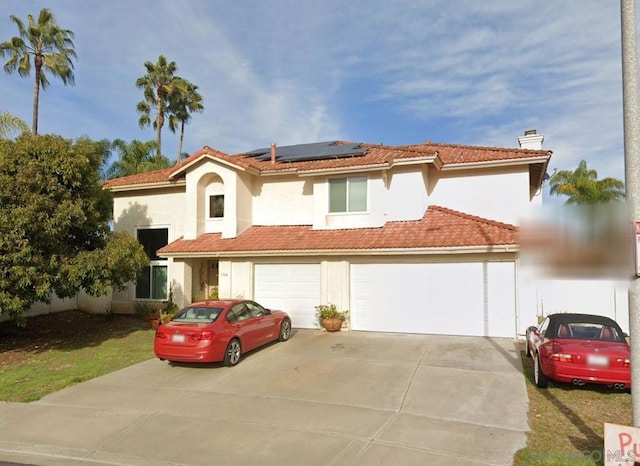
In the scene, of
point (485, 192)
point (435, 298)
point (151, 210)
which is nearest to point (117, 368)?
point (435, 298)

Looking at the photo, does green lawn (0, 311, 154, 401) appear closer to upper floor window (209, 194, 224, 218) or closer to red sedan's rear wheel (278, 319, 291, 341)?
red sedan's rear wheel (278, 319, 291, 341)

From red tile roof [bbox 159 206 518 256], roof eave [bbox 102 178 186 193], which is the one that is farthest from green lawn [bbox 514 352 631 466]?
roof eave [bbox 102 178 186 193]

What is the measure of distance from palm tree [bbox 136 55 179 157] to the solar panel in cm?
1656

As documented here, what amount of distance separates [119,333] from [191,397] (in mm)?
7812

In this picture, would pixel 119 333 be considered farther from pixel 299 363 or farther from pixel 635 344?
pixel 635 344

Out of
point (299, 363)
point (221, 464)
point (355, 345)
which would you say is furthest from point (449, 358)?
point (221, 464)

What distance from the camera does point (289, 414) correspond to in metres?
6.46

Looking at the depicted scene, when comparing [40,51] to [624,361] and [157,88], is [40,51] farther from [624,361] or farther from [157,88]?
[624,361]

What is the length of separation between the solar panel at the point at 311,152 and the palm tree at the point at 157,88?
1656cm

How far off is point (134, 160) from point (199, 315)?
67.4 feet

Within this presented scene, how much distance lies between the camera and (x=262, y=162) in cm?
1778

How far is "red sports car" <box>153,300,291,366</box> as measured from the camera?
883cm

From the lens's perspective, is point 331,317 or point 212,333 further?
point 331,317

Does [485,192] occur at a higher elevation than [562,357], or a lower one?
higher
